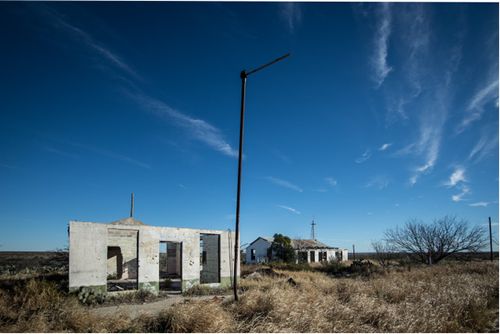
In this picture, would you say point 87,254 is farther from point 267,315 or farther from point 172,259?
point 172,259

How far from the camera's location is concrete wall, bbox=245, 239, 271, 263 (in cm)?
4158

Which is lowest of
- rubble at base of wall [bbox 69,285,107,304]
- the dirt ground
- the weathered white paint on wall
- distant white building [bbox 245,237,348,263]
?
distant white building [bbox 245,237,348,263]

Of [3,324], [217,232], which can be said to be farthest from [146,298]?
[3,324]

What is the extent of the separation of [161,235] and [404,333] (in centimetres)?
913

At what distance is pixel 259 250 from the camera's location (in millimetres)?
42906

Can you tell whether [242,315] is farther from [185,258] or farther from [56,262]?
[56,262]

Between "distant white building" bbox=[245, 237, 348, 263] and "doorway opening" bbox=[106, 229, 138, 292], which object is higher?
"doorway opening" bbox=[106, 229, 138, 292]

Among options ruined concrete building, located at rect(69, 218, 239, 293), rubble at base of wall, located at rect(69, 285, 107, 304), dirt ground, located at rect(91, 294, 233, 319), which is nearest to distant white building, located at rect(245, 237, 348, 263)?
ruined concrete building, located at rect(69, 218, 239, 293)

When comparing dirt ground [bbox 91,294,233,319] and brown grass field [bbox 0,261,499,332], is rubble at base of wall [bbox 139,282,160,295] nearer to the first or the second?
dirt ground [bbox 91,294,233,319]

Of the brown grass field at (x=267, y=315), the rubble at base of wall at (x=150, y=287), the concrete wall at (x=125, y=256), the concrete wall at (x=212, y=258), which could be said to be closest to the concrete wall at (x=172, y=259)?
the concrete wall at (x=125, y=256)

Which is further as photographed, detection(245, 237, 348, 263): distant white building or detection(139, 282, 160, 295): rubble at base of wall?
detection(245, 237, 348, 263): distant white building

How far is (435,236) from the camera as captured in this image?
27.2 meters

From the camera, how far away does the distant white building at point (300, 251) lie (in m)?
40.4

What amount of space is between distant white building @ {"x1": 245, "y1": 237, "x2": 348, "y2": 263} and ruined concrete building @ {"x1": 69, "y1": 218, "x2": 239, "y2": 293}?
22240 millimetres
